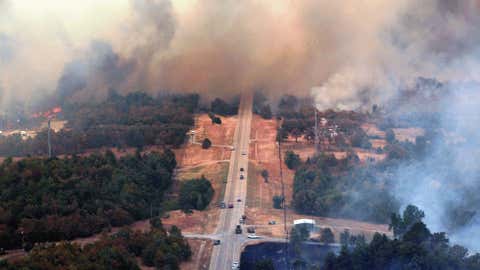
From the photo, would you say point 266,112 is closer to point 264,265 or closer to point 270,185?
point 270,185

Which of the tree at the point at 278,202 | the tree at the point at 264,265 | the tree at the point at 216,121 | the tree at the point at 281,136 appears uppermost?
the tree at the point at 216,121

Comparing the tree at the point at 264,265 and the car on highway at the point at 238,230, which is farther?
the car on highway at the point at 238,230

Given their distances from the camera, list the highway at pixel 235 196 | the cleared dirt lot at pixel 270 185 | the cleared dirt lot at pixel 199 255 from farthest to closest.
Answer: the cleared dirt lot at pixel 270 185, the highway at pixel 235 196, the cleared dirt lot at pixel 199 255

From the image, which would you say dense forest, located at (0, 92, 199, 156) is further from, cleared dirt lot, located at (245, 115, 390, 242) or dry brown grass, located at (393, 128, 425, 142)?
dry brown grass, located at (393, 128, 425, 142)

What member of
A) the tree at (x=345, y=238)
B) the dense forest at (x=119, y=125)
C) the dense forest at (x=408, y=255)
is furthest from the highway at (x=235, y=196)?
the dense forest at (x=408, y=255)

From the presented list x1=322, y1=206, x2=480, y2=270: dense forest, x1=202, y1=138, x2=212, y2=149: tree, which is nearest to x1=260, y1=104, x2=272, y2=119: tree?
x1=202, y1=138, x2=212, y2=149: tree

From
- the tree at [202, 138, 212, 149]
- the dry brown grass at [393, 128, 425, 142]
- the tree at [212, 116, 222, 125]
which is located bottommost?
A: the tree at [202, 138, 212, 149]

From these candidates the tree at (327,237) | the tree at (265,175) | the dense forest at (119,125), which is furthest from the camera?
the dense forest at (119,125)

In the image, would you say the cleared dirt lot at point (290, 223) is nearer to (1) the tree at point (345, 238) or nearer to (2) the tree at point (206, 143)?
(1) the tree at point (345, 238)
